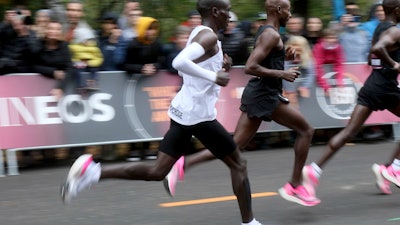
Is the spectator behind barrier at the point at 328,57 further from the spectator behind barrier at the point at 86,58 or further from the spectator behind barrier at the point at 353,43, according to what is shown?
the spectator behind barrier at the point at 86,58

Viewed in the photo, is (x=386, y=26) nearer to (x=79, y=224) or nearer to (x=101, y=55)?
(x=79, y=224)

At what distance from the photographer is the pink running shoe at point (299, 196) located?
256 inches

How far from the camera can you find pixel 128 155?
9.95 meters

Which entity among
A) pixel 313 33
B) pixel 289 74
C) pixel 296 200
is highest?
pixel 289 74

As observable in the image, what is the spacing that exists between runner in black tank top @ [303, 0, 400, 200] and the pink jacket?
364cm

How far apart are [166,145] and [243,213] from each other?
2.60 ft

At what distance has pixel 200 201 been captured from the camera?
7.18 meters

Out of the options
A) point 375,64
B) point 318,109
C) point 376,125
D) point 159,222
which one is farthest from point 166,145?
point 376,125

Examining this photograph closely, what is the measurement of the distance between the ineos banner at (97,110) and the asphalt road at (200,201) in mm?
544

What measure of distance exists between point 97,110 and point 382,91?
3961 millimetres

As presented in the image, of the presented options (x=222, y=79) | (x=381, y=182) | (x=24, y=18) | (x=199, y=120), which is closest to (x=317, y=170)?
(x=381, y=182)

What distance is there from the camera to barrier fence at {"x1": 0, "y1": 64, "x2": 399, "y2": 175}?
9133 mm

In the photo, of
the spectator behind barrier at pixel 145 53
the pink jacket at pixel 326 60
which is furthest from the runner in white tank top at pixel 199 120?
the pink jacket at pixel 326 60

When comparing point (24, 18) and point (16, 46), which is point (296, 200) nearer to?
point (16, 46)
